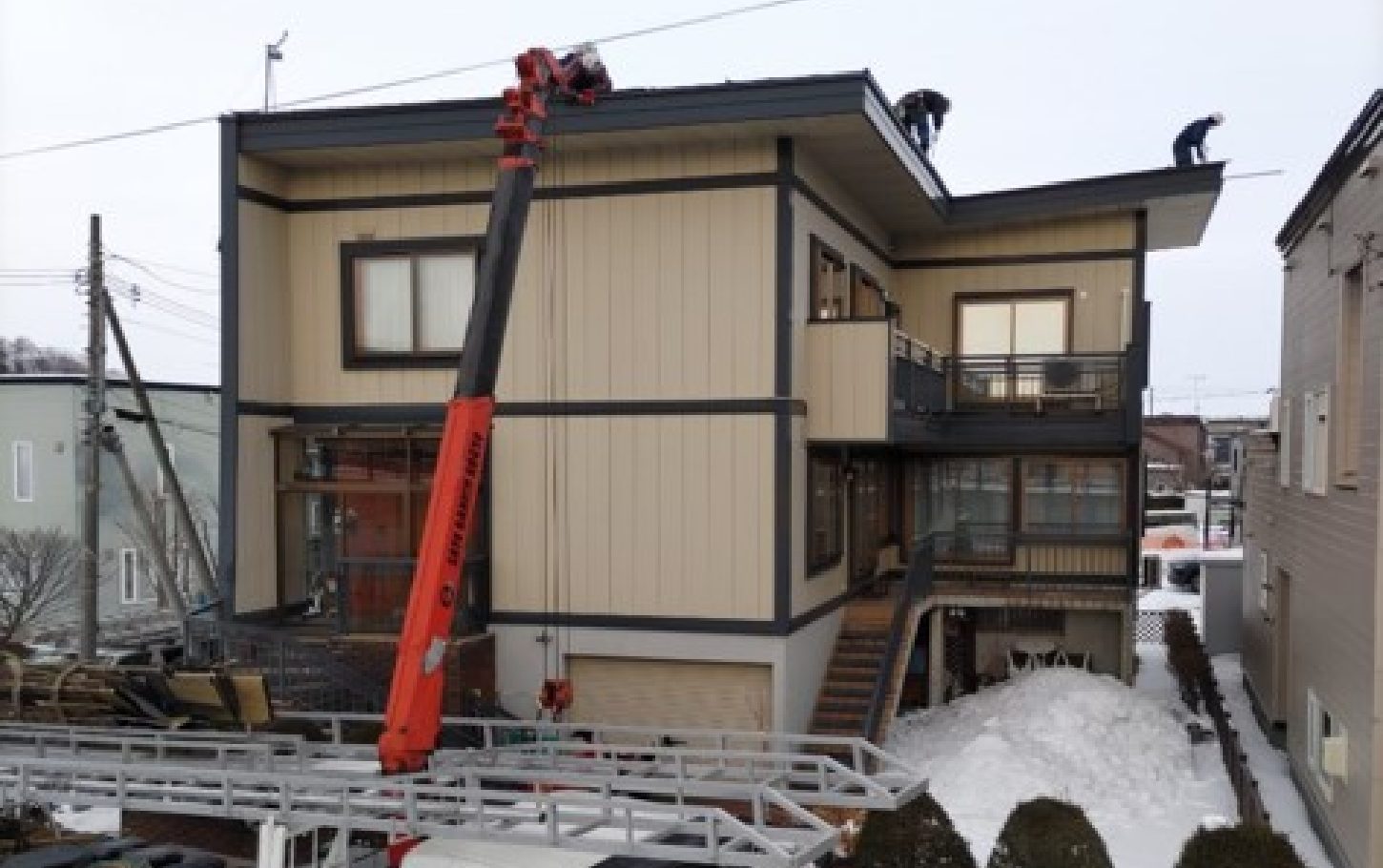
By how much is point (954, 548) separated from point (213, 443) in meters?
27.7

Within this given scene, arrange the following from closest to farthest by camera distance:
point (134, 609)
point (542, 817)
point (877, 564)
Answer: point (542, 817) → point (877, 564) → point (134, 609)

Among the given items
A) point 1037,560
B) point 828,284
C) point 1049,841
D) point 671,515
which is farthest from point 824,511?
point 1049,841

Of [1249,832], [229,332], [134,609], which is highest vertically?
[229,332]

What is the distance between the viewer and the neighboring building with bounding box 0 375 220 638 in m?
31.3

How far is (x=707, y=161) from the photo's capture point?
1423cm

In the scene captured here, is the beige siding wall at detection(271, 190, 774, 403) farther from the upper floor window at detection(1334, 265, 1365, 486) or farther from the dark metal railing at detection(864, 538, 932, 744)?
the upper floor window at detection(1334, 265, 1365, 486)

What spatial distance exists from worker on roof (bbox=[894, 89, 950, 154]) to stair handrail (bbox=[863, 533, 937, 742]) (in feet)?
24.8

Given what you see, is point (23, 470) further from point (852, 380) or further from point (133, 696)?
point (852, 380)

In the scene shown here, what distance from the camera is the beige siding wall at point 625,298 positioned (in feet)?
46.5

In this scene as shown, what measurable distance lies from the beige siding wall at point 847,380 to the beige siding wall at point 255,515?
24.8 ft

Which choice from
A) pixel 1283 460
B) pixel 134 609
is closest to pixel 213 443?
pixel 134 609

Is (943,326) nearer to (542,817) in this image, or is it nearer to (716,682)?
(716,682)

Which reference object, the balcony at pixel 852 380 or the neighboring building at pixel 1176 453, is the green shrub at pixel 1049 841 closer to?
the balcony at pixel 852 380

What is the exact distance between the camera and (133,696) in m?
11.4
